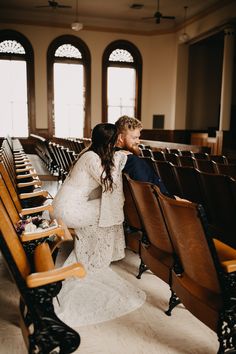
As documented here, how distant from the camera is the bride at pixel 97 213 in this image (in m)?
2.28

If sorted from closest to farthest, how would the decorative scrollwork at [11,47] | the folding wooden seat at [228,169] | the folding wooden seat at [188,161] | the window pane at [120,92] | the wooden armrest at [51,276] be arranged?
the wooden armrest at [51,276] < the folding wooden seat at [228,169] < the folding wooden seat at [188,161] < the decorative scrollwork at [11,47] < the window pane at [120,92]

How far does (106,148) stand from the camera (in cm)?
234

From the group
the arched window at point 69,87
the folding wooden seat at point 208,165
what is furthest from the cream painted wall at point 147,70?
the folding wooden seat at point 208,165

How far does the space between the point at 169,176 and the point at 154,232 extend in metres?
1.16

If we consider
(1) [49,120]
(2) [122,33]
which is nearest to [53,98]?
(1) [49,120]

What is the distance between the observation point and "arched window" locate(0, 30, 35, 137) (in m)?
11.5

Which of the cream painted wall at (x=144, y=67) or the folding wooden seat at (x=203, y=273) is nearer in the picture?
the folding wooden seat at (x=203, y=273)

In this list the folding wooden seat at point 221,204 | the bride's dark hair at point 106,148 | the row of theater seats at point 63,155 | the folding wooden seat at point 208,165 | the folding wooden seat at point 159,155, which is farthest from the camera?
the row of theater seats at point 63,155

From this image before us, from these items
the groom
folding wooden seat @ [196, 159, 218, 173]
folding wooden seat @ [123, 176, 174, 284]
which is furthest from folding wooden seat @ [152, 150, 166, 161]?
folding wooden seat @ [123, 176, 174, 284]

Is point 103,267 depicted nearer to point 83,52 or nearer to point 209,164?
point 209,164

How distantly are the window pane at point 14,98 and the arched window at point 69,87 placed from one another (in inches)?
34.3

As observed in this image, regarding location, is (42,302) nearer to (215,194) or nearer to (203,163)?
(215,194)

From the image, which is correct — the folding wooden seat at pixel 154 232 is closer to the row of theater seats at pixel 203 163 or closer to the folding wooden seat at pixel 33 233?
the folding wooden seat at pixel 33 233

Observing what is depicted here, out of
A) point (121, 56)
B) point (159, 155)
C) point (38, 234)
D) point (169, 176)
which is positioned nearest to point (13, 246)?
point (38, 234)
